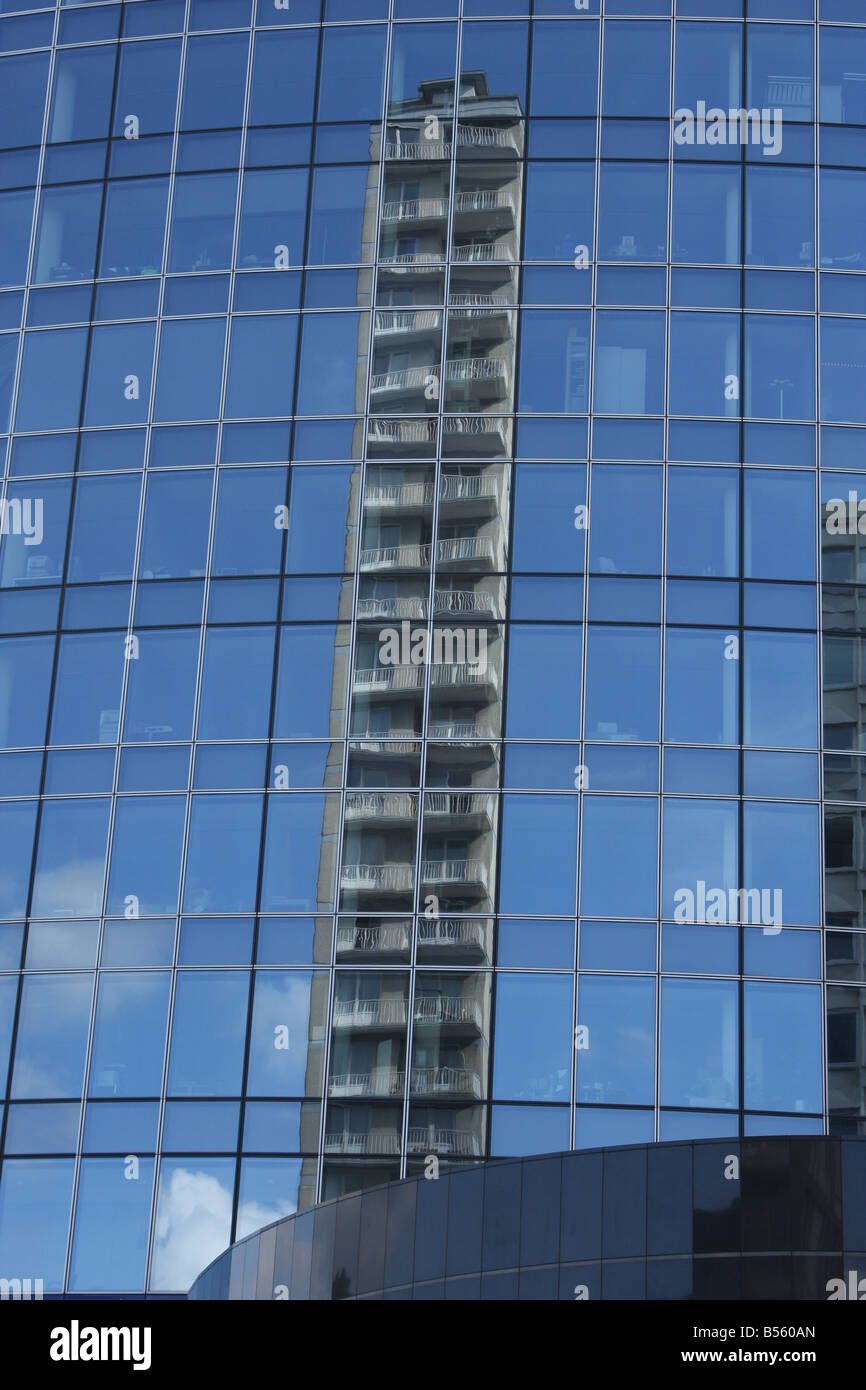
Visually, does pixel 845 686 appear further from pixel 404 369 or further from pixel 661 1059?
→ pixel 404 369

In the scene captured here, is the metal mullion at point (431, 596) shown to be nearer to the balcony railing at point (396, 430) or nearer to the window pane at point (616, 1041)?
the balcony railing at point (396, 430)

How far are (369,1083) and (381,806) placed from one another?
16.5ft

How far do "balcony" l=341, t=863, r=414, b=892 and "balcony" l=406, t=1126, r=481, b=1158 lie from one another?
4438 millimetres

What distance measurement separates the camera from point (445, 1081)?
32.5 metres

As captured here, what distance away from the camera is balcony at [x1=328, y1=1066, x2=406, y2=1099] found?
1283 inches

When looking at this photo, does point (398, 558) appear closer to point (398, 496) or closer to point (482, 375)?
point (398, 496)

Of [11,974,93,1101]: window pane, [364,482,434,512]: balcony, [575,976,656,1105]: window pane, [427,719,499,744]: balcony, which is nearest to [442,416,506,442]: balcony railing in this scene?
[364,482,434,512]: balcony

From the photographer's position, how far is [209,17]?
4009 centimetres

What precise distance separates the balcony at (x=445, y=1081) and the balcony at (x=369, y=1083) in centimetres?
26

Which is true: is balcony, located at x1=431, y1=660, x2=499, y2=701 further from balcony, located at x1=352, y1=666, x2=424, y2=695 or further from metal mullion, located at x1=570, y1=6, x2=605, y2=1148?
metal mullion, located at x1=570, y1=6, x2=605, y2=1148

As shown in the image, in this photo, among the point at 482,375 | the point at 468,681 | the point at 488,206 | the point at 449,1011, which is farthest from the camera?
the point at 488,206

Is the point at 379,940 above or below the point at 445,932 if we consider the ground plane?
below

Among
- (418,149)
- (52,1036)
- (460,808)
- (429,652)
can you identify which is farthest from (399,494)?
(52,1036)

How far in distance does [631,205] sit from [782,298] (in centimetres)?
359
